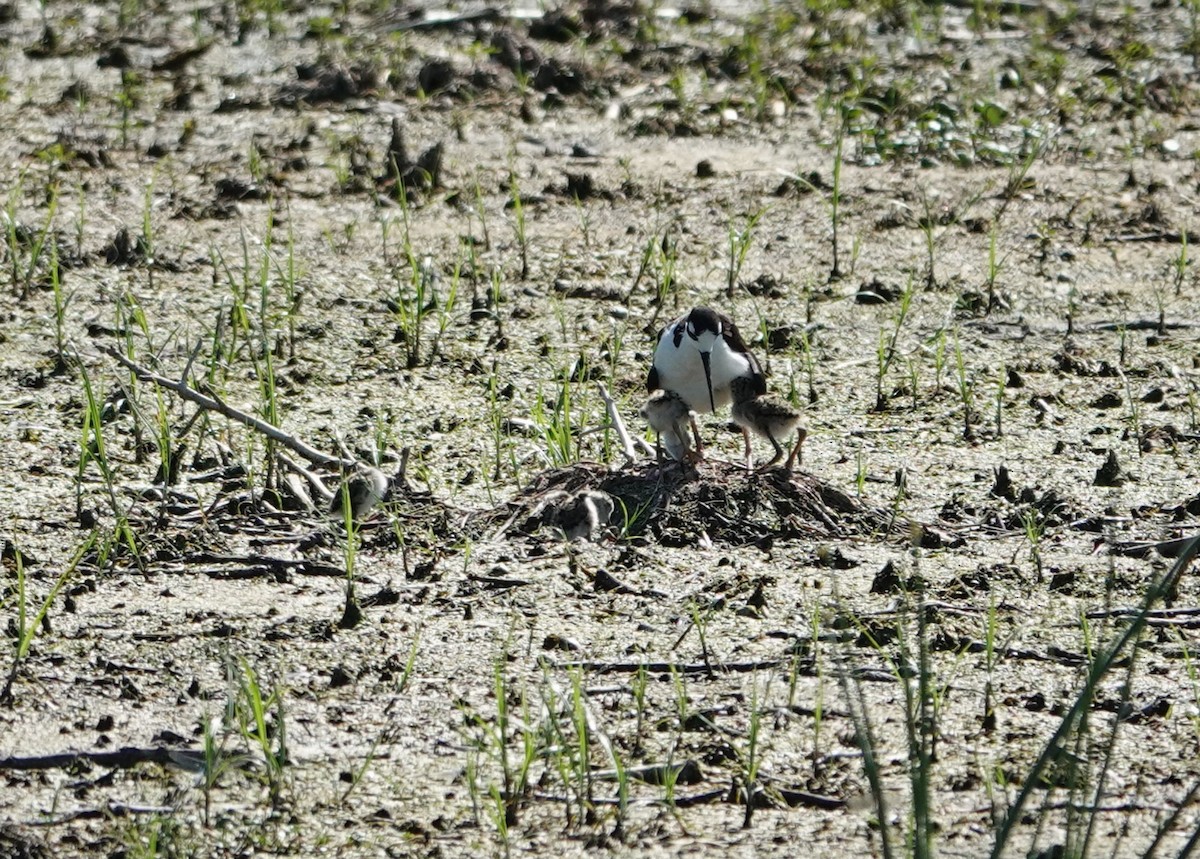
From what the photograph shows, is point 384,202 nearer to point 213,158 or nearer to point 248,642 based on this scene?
point 213,158

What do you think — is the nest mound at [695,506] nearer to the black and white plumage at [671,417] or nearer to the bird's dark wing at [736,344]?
the black and white plumage at [671,417]

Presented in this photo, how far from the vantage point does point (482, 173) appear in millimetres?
8617

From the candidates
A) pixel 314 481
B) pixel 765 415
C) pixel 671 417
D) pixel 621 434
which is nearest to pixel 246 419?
pixel 314 481

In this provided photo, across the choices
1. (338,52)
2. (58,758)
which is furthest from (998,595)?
(338,52)

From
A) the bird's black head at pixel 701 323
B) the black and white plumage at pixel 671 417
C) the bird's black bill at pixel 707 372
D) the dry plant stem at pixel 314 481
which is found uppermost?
the bird's black head at pixel 701 323

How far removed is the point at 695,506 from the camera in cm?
508

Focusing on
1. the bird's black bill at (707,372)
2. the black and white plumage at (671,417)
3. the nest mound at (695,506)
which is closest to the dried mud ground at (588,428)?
the nest mound at (695,506)

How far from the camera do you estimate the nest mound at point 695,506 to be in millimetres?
5027

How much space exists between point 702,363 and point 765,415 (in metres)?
0.27

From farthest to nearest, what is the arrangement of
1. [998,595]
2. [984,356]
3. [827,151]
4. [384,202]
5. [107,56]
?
1. [107,56]
2. [827,151]
3. [384,202]
4. [984,356]
5. [998,595]

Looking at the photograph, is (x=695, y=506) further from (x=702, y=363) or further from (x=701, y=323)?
(x=701, y=323)

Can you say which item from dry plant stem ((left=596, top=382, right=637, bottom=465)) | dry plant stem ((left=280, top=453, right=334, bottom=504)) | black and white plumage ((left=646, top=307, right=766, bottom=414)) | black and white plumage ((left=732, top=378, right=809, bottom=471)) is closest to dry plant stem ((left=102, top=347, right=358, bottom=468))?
dry plant stem ((left=280, top=453, right=334, bottom=504))

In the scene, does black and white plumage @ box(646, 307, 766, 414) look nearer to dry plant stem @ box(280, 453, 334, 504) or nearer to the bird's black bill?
the bird's black bill

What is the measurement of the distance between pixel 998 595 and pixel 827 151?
4.61 m
